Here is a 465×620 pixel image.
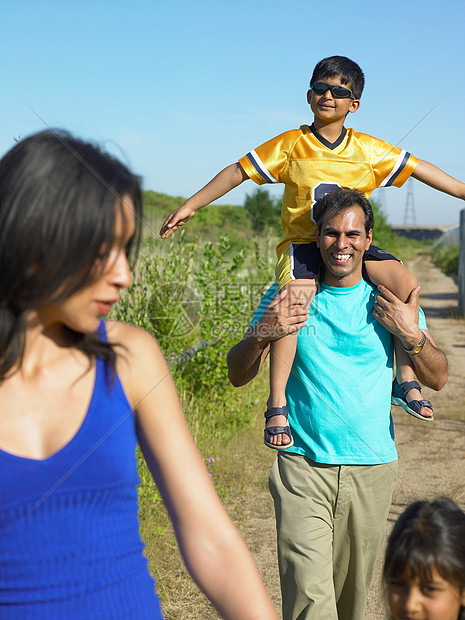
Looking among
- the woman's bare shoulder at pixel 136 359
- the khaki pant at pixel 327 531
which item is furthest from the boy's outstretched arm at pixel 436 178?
the woman's bare shoulder at pixel 136 359

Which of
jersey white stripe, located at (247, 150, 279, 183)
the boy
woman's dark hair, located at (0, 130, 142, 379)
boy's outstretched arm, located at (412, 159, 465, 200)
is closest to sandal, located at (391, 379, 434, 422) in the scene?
the boy

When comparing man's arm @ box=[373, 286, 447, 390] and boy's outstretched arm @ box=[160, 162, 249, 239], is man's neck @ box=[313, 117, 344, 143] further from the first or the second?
man's arm @ box=[373, 286, 447, 390]

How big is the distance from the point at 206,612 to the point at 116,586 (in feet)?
9.92

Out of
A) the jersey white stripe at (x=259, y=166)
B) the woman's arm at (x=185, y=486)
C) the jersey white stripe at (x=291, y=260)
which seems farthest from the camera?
the jersey white stripe at (x=259, y=166)

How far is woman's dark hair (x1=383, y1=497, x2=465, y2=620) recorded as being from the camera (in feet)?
5.59

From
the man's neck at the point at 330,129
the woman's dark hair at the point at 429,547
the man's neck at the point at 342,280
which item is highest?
the man's neck at the point at 330,129

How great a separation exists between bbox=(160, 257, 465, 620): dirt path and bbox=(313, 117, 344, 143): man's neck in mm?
1935

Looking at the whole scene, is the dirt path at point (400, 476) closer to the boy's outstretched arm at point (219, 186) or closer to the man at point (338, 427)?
the man at point (338, 427)

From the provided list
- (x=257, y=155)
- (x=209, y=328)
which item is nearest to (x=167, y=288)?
(x=209, y=328)

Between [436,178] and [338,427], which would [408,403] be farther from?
[436,178]

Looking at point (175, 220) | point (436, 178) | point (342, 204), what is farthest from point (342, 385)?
point (436, 178)

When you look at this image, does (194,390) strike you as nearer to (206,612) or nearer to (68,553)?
(206,612)

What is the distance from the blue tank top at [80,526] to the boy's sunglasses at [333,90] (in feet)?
8.86

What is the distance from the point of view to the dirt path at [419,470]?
4645 mm
